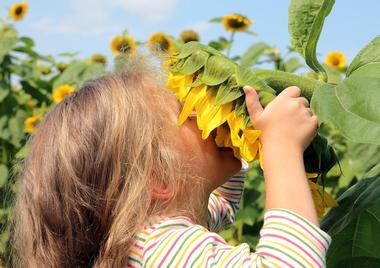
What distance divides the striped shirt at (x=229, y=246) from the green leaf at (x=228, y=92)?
0.16 metres

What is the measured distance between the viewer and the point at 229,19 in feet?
11.7

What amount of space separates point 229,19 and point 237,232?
1.23m

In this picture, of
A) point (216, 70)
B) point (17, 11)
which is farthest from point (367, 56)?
point (17, 11)

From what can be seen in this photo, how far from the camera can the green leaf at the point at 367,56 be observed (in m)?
0.88

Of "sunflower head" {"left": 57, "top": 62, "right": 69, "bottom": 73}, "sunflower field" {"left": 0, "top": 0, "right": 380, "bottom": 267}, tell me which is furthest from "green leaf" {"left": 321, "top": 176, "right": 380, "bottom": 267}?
"sunflower head" {"left": 57, "top": 62, "right": 69, "bottom": 73}

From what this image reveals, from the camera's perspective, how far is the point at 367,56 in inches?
34.7

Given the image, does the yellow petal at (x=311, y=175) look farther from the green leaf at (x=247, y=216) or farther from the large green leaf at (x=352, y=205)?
the green leaf at (x=247, y=216)

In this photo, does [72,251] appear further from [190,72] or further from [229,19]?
[229,19]

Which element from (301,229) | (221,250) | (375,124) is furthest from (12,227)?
(375,124)

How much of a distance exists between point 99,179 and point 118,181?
30 millimetres

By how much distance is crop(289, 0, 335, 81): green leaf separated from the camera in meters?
0.91

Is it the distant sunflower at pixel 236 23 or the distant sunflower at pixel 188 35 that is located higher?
the distant sunflower at pixel 236 23

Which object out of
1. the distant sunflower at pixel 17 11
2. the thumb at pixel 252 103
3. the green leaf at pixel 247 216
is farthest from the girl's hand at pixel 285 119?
the distant sunflower at pixel 17 11

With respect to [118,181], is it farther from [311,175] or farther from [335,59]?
[335,59]
